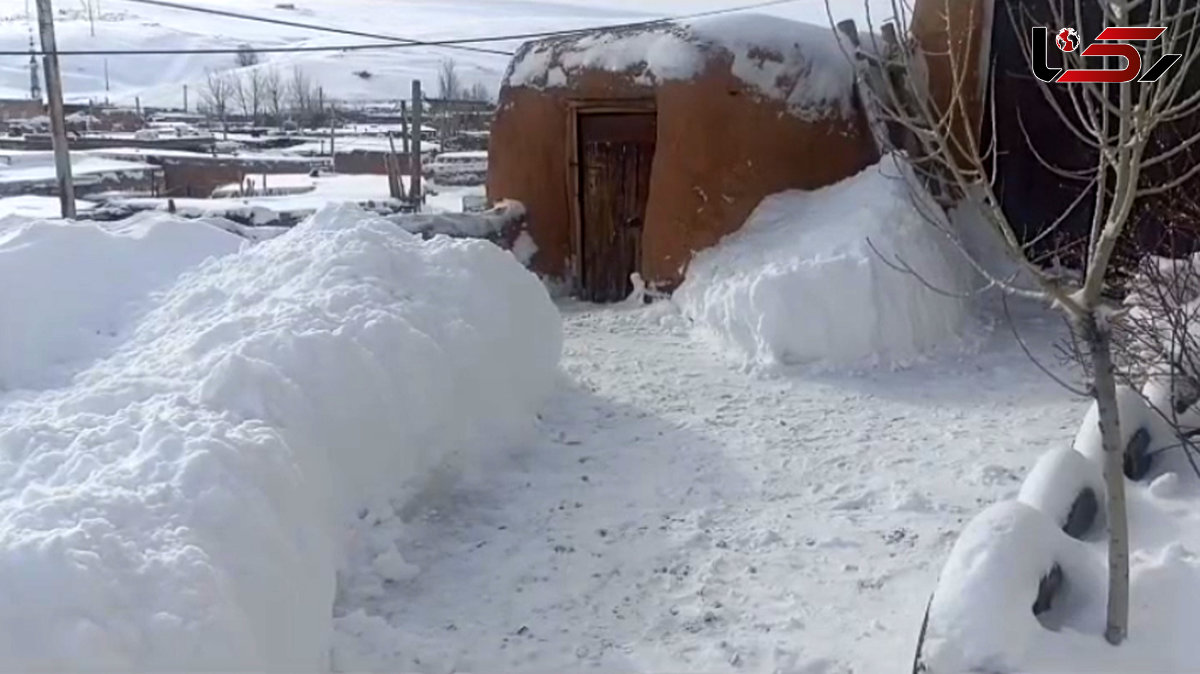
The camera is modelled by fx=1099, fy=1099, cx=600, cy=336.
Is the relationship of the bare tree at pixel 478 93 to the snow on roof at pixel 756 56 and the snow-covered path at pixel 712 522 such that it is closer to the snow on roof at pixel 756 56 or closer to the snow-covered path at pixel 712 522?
the snow on roof at pixel 756 56

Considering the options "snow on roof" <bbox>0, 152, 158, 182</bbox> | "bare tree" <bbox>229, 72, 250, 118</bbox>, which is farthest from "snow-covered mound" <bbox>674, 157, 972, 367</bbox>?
"bare tree" <bbox>229, 72, 250, 118</bbox>

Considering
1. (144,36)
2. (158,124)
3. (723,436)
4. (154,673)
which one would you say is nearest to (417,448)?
(723,436)

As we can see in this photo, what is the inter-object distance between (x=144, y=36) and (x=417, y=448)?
8926 centimetres

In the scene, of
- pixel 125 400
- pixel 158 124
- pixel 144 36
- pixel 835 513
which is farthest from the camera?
pixel 144 36

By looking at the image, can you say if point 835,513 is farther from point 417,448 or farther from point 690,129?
point 690,129

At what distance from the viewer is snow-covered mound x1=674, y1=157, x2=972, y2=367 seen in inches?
289

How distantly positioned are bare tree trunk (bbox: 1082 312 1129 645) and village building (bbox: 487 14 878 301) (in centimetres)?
593

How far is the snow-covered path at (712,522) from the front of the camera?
379cm

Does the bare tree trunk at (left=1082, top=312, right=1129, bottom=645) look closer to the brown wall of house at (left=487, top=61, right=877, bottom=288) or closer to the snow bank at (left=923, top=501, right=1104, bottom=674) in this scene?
the snow bank at (left=923, top=501, right=1104, bottom=674)

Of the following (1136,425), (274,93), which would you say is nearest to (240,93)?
(274,93)

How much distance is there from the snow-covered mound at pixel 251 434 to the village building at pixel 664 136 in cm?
247

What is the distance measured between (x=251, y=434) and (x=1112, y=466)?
2.70 m

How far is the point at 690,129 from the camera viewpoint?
8.90 metres

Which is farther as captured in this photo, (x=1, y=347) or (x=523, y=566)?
(x=1, y=347)
